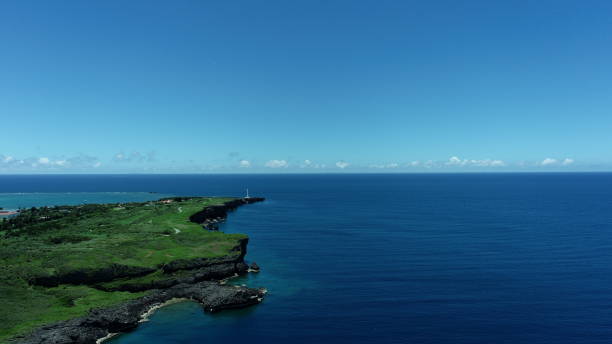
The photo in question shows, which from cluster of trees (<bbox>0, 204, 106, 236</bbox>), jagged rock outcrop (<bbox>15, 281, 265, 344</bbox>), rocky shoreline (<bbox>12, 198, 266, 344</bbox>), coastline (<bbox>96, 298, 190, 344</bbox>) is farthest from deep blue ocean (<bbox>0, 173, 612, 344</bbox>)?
cluster of trees (<bbox>0, 204, 106, 236</bbox>)

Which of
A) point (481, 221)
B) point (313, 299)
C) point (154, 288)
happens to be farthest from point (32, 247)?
point (481, 221)

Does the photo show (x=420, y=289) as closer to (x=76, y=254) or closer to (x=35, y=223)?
(x=76, y=254)

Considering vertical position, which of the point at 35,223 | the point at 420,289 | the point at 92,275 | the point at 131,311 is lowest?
the point at 420,289

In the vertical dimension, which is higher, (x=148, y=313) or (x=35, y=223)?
(x=35, y=223)

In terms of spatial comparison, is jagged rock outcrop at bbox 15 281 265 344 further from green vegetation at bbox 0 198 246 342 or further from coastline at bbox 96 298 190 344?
green vegetation at bbox 0 198 246 342

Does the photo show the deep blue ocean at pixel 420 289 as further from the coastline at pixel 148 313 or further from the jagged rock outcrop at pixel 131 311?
the jagged rock outcrop at pixel 131 311

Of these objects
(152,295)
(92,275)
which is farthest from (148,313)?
(92,275)
